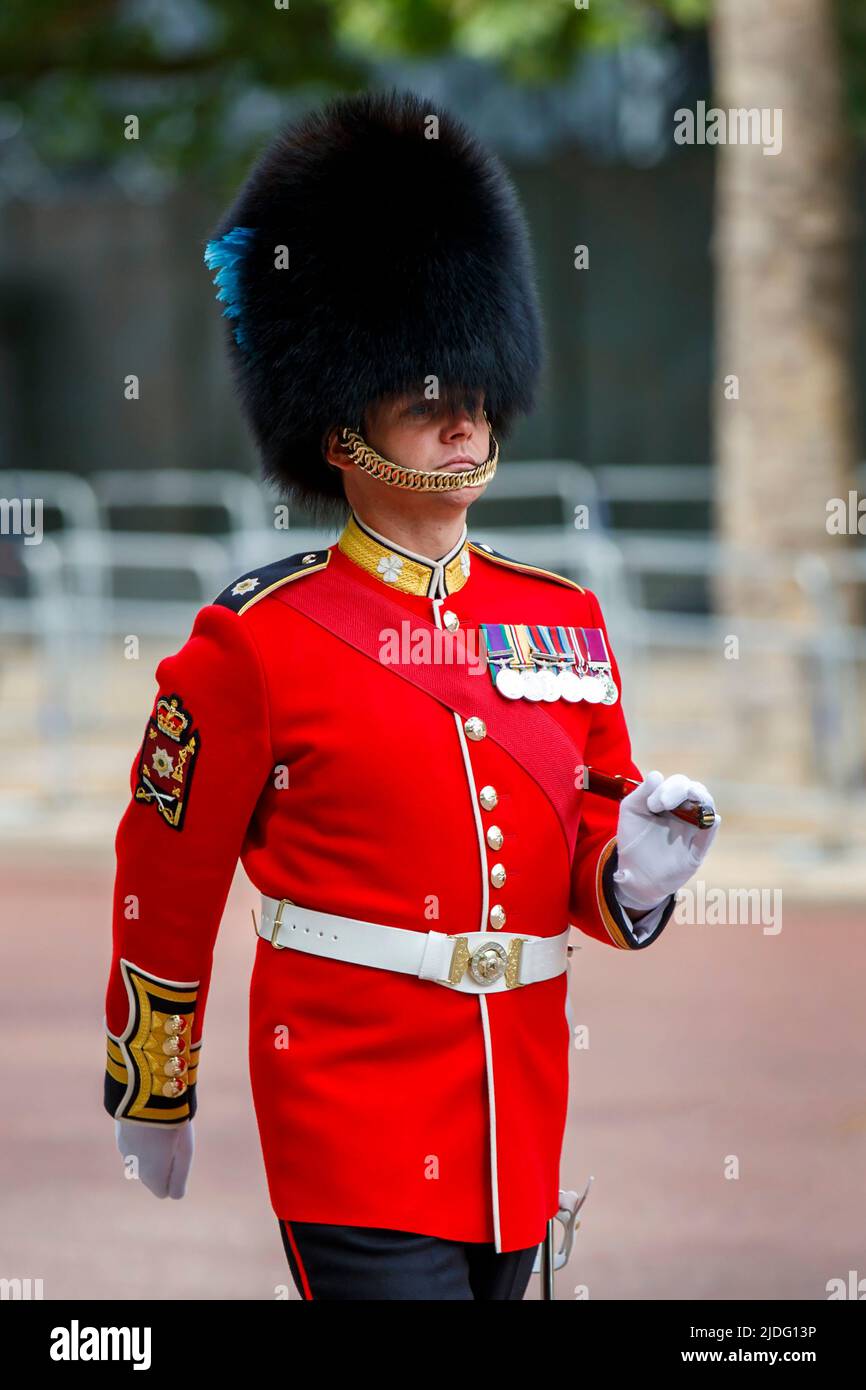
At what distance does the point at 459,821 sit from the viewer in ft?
9.39

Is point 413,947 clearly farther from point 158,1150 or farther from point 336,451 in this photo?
point 336,451

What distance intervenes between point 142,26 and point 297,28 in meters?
1.37

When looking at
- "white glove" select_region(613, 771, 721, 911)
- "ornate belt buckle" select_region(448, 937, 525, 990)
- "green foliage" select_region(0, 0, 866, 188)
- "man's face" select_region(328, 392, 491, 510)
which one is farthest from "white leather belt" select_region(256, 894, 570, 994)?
"green foliage" select_region(0, 0, 866, 188)

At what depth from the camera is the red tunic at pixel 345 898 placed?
2826 millimetres

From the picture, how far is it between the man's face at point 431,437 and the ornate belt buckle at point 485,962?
598 mm

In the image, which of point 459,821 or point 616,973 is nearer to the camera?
point 459,821

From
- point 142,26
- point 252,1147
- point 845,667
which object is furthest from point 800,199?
point 142,26

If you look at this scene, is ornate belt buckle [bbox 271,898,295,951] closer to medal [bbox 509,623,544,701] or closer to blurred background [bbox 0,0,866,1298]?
medal [bbox 509,623,544,701]

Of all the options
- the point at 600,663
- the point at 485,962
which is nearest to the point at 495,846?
the point at 485,962

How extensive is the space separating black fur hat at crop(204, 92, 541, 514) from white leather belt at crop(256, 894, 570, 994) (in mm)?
660

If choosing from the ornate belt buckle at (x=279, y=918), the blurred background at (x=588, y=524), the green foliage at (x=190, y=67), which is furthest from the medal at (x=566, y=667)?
the green foliage at (x=190, y=67)

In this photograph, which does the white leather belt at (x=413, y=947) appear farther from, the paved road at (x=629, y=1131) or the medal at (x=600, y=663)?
the paved road at (x=629, y=1131)

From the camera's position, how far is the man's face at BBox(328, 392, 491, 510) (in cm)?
285
